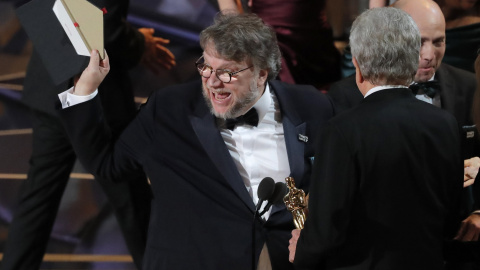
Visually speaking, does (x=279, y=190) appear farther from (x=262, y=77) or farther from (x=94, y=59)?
(x=94, y=59)

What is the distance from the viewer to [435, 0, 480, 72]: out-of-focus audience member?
348cm

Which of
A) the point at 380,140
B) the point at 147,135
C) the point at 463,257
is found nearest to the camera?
the point at 380,140

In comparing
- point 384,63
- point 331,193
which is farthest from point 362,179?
point 384,63

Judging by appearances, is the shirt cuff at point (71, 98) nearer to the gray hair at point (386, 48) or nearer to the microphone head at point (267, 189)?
the microphone head at point (267, 189)

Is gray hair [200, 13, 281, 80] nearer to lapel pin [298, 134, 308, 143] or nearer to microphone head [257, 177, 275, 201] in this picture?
lapel pin [298, 134, 308, 143]

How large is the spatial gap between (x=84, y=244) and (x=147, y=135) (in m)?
1.04

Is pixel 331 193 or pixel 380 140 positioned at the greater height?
pixel 380 140

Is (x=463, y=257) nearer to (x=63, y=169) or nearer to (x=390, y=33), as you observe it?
(x=390, y=33)

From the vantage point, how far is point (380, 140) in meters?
1.98

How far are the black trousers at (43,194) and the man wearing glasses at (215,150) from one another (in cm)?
66

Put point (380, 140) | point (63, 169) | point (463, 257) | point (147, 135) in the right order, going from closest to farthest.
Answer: point (380, 140)
point (463, 257)
point (147, 135)
point (63, 169)

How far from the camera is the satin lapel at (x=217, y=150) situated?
8.29 ft

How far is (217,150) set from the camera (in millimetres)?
2559

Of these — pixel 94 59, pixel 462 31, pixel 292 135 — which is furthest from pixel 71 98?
pixel 462 31
